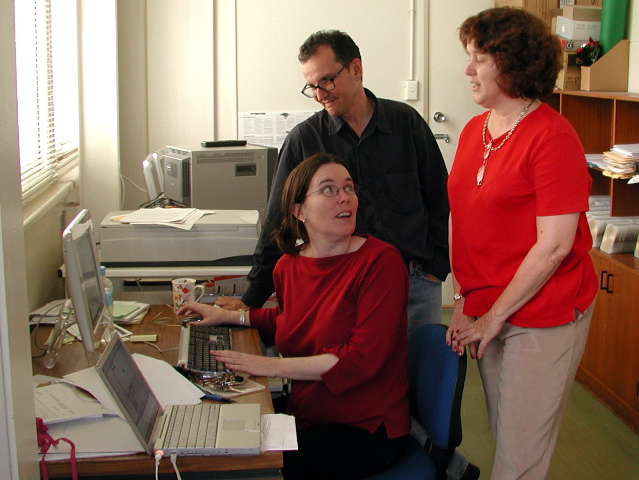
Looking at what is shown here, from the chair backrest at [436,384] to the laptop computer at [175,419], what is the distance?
20.8 inches

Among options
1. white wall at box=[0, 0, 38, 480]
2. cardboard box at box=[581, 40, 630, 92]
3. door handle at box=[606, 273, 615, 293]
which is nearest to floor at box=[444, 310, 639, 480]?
door handle at box=[606, 273, 615, 293]

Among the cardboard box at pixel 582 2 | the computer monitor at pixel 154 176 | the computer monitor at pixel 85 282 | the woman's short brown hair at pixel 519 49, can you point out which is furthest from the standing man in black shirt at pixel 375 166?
Result: the cardboard box at pixel 582 2

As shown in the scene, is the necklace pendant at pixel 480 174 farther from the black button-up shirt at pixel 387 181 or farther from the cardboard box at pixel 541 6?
the cardboard box at pixel 541 6

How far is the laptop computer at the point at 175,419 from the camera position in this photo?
1423mm

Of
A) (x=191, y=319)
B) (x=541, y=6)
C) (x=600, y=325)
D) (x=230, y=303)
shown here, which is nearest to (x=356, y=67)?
(x=230, y=303)

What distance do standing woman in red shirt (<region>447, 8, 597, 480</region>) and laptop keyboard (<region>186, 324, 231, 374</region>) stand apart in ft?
2.05

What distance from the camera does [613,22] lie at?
4.12 meters

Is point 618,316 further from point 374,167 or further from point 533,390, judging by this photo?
point 533,390

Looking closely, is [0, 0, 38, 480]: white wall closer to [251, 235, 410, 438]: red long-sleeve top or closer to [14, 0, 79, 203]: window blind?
[251, 235, 410, 438]: red long-sleeve top

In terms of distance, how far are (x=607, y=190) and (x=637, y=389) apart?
49.2 inches

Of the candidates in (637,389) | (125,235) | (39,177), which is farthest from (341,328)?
(637,389)

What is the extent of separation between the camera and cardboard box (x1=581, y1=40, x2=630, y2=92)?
4.04 m

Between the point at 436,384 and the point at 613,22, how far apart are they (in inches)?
117

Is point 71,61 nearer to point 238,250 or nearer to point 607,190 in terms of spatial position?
point 238,250
